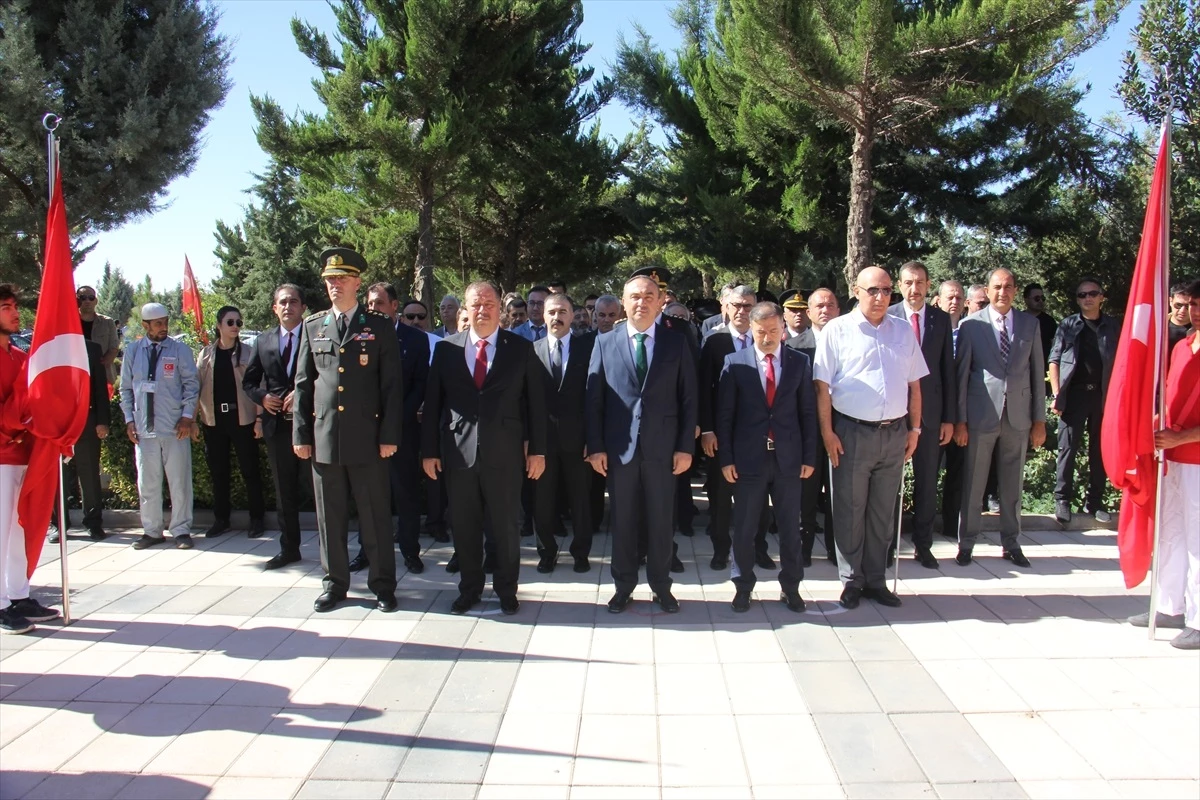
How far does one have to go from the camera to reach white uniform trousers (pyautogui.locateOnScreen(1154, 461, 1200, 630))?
14.9ft

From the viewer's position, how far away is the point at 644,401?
4.81m

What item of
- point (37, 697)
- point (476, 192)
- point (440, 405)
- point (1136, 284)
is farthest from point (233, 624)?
point (476, 192)

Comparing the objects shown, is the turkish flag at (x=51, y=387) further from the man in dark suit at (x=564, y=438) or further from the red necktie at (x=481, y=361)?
the man in dark suit at (x=564, y=438)

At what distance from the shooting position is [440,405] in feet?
16.7

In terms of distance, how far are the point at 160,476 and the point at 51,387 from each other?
6.70 feet

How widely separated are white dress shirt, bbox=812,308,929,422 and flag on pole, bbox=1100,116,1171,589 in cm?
110

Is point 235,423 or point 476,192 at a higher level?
point 476,192

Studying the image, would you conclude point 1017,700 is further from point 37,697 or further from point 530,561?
point 37,697

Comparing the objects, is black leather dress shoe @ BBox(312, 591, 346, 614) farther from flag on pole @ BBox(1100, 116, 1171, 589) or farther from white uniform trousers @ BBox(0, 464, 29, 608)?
flag on pole @ BBox(1100, 116, 1171, 589)

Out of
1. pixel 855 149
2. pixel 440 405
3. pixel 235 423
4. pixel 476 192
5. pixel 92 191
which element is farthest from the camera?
pixel 476 192

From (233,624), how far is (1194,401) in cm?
576

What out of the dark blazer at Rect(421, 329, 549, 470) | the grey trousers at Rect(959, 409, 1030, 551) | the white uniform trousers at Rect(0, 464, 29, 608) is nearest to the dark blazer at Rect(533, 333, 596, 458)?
the dark blazer at Rect(421, 329, 549, 470)

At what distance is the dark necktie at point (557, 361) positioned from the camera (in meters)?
6.07

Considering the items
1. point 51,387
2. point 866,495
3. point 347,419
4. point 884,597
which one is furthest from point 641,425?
point 51,387
